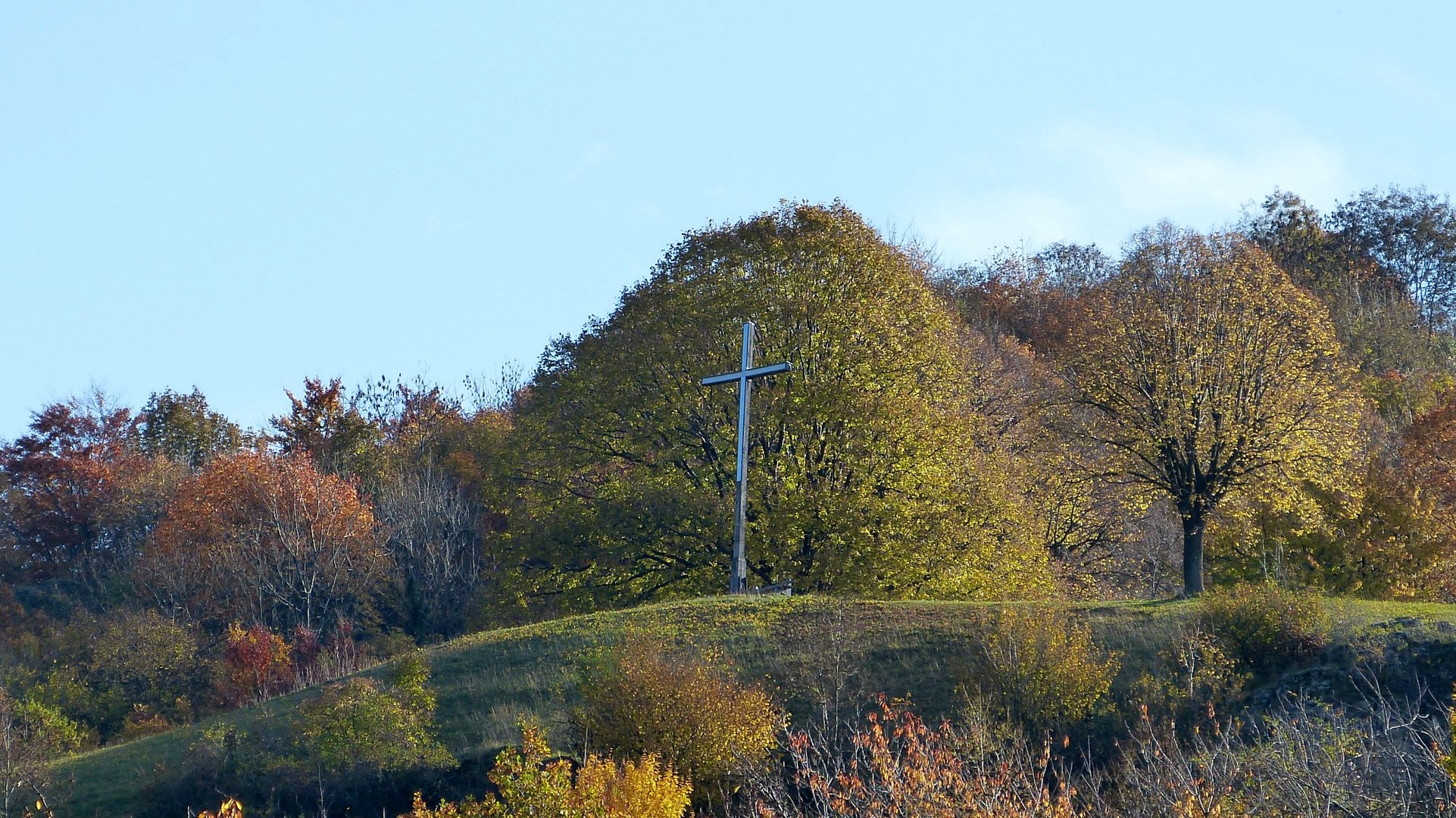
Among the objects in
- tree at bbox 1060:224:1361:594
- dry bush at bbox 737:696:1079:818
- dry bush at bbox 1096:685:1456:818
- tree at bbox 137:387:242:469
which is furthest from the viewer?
tree at bbox 137:387:242:469

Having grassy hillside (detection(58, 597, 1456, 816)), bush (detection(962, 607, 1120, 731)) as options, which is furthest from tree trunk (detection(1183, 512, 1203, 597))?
bush (detection(962, 607, 1120, 731))

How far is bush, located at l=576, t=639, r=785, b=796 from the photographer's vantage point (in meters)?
17.5

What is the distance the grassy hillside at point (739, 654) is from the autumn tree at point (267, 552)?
16972 mm

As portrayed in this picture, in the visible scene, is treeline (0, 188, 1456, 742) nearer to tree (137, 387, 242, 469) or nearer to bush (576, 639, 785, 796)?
bush (576, 639, 785, 796)

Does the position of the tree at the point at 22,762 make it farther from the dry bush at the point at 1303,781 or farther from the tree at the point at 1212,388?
the tree at the point at 1212,388

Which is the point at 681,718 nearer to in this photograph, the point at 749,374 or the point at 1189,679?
A: the point at 1189,679

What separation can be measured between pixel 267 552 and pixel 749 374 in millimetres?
22648

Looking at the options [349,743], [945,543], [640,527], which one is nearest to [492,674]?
[349,743]

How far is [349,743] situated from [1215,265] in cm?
1819

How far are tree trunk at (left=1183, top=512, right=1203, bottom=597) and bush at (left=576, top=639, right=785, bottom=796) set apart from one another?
1153 cm

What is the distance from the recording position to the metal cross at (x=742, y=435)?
82.4 ft

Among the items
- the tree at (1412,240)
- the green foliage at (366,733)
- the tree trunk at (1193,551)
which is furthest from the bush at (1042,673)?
the tree at (1412,240)

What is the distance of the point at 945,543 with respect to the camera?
27109mm

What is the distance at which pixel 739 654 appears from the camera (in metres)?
21.9
